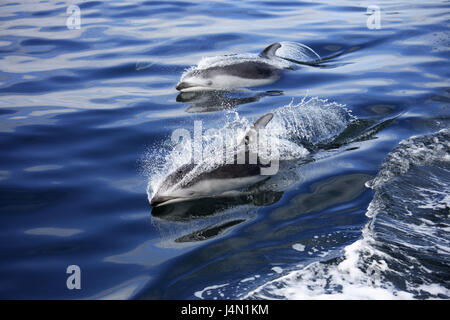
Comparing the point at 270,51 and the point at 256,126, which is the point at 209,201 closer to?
the point at 256,126

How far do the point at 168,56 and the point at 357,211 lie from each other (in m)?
7.28

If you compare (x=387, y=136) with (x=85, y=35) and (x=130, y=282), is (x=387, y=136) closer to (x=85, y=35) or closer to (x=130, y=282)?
(x=130, y=282)

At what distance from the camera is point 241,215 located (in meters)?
5.08

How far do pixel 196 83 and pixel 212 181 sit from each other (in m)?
4.14

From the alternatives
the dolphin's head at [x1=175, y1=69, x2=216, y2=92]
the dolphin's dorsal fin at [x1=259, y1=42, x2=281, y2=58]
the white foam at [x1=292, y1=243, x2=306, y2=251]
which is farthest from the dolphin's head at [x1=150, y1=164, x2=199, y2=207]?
the dolphin's dorsal fin at [x1=259, y1=42, x2=281, y2=58]

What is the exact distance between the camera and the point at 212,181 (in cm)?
538

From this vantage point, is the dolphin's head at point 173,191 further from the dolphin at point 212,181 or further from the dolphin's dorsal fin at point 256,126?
the dolphin's dorsal fin at point 256,126

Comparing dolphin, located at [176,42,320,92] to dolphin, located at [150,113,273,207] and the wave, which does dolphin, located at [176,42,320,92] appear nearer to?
dolphin, located at [150,113,273,207]

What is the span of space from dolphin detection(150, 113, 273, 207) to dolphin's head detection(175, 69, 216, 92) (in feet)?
12.3

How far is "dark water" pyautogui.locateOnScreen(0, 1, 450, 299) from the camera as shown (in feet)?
13.7

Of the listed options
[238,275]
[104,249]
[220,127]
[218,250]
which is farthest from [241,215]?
[220,127]

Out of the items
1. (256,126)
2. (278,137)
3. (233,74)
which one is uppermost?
(233,74)

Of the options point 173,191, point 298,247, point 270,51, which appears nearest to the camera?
point 298,247

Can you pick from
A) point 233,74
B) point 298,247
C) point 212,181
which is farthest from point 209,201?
point 233,74
